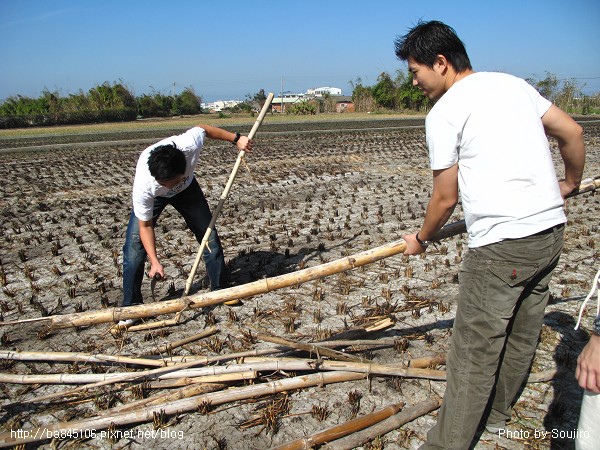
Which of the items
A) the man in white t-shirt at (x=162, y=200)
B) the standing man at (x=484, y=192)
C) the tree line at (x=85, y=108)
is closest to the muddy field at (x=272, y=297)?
the man in white t-shirt at (x=162, y=200)

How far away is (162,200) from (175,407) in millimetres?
2099

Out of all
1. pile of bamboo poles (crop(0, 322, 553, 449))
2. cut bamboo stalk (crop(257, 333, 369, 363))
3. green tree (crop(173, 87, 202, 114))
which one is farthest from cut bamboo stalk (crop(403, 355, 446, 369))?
green tree (crop(173, 87, 202, 114))

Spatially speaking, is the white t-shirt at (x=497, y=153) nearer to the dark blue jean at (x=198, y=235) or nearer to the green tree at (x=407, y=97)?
the dark blue jean at (x=198, y=235)

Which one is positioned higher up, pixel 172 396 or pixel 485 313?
pixel 485 313

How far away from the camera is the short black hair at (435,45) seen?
230 cm

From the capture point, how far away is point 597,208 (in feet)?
27.3

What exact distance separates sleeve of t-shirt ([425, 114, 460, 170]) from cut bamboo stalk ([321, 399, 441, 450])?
1611 mm

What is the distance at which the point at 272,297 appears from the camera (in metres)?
4.90

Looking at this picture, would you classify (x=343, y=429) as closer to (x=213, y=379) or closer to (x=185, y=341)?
(x=213, y=379)

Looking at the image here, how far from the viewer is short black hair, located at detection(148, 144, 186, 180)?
3.80 meters

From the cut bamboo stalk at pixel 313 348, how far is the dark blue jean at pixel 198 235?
172 cm

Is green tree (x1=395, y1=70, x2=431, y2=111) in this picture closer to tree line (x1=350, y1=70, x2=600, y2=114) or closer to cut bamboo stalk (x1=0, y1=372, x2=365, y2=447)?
tree line (x1=350, y1=70, x2=600, y2=114)

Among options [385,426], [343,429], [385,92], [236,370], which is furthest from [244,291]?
[385,92]

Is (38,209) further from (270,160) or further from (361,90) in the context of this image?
(361,90)
